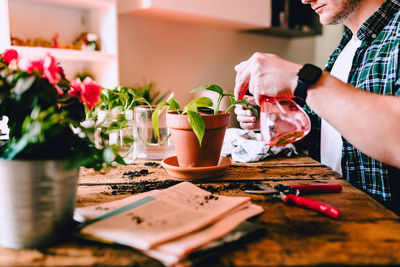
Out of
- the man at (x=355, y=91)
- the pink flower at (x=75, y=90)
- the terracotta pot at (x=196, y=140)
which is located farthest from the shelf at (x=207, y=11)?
the pink flower at (x=75, y=90)

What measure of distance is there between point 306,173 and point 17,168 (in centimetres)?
78

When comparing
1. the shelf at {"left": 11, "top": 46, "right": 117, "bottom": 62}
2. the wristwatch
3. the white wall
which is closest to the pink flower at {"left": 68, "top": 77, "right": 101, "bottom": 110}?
the wristwatch

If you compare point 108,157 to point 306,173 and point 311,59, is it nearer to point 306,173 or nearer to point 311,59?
point 306,173

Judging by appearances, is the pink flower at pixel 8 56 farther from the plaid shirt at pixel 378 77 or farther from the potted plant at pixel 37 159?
the plaid shirt at pixel 378 77

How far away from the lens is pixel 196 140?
0.92m

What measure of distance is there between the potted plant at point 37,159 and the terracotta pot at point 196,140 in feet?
1.24

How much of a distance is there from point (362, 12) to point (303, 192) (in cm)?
99

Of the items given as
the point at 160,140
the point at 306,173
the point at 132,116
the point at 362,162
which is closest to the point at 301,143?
the point at 362,162

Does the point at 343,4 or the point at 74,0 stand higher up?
the point at 74,0

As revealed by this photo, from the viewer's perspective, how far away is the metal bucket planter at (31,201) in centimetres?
50

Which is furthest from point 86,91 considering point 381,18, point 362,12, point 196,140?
point 362,12

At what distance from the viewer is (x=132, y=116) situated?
3.64 ft

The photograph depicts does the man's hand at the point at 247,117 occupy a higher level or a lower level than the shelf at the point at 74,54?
lower

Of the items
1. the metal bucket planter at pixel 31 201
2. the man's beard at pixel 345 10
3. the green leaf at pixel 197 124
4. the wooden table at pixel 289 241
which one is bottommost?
the wooden table at pixel 289 241
